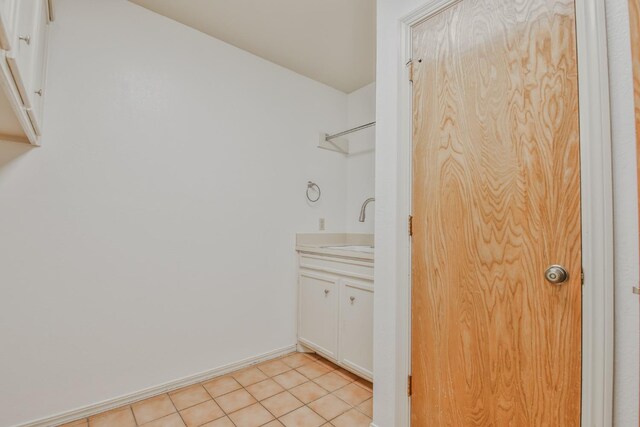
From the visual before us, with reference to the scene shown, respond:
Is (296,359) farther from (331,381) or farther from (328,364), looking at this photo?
(331,381)

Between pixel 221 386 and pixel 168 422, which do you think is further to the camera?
pixel 221 386

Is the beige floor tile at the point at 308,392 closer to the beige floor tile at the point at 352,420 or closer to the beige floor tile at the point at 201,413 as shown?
the beige floor tile at the point at 352,420

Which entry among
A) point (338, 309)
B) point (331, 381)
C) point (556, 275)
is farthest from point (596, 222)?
point (331, 381)

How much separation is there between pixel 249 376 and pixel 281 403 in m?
0.46

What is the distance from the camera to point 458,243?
1274mm

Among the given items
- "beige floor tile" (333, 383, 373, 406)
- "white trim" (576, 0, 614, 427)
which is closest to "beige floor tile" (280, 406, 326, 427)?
"beige floor tile" (333, 383, 373, 406)

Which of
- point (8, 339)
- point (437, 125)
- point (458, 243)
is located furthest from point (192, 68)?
point (458, 243)

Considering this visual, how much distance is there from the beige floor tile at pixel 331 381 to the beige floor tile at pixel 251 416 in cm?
47

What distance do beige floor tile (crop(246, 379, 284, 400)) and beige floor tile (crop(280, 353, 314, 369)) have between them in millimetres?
303

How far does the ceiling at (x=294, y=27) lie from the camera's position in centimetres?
195

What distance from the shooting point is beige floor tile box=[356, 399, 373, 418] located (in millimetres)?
1767

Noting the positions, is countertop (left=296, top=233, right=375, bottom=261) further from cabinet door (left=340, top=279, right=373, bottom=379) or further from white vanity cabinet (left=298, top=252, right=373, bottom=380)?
cabinet door (left=340, top=279, right=373, bottom=379)

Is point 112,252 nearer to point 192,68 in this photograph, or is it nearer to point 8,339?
point 8,339

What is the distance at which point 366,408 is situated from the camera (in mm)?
1815
